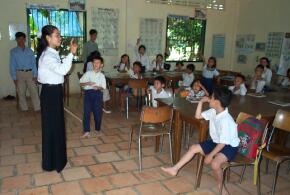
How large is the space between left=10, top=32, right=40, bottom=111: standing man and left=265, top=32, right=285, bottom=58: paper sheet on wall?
569 centimetres

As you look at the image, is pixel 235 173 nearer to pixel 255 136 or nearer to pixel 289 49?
pixel 255 136

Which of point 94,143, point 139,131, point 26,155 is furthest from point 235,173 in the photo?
point 26,155

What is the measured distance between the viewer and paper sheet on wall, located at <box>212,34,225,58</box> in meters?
8.62

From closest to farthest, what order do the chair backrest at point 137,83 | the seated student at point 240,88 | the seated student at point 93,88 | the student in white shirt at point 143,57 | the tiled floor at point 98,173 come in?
1. the tiled floor at point 98,173
2. the seated student at point 93,88
3. the seated student at point 240,88
4. the chair backrest at point 137,83
5. the student in white shirt at point 143,57

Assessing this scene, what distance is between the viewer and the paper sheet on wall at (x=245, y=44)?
809 centimetres

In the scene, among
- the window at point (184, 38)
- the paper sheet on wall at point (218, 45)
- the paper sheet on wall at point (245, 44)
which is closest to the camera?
the window at point (184, 38)

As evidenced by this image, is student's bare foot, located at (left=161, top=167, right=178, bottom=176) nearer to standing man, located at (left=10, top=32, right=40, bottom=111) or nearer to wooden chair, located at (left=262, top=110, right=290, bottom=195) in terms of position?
wooden chair, located at (left=262, top=110, right=290, bottom=195)

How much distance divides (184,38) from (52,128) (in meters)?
5.95

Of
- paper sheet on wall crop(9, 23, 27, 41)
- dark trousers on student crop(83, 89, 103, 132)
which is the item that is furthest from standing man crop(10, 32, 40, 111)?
dark trousers on student crop(83, 89, 103, 132)

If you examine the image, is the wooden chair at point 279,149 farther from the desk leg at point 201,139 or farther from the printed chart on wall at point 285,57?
the printed chart on wall at point 285,57

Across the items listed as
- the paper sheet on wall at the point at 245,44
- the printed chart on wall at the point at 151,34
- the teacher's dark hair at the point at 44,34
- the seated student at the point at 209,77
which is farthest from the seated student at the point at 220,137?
the paper sheet on wall at the point at 245,44

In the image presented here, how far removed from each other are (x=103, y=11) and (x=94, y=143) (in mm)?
4062

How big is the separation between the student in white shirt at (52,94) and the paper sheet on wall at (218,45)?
6.49 meters

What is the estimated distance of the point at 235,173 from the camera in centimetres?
326
